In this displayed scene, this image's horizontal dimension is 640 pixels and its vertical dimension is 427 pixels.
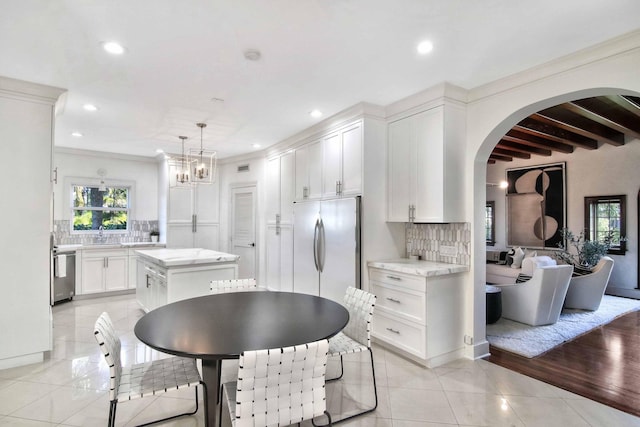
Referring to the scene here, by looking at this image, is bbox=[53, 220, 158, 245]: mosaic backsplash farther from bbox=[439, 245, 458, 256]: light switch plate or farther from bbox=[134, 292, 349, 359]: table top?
bbox=[439, 245, 458, 256]: light switch plate

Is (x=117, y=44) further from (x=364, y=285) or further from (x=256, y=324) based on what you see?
(x=364, y=285)

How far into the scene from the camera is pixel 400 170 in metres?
3.58

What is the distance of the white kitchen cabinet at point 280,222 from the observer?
Answer: 493 centimetres

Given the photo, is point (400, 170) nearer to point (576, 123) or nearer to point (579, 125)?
point (576, 123)

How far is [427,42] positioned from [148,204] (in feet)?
20.3

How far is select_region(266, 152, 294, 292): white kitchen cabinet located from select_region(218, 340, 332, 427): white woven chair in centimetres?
→ 319

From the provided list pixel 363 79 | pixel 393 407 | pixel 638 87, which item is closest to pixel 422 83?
pixel 363 79

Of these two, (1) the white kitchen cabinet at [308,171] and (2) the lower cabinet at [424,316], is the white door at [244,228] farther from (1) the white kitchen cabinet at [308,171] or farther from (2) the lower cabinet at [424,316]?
(2) the lower cabinet at [424,316]

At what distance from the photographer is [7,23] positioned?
7.04ft

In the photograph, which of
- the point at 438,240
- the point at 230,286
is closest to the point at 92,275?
the point at 230,286

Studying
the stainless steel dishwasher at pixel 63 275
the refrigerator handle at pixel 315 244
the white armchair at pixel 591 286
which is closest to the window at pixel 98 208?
the stainless steel dishwasher at pixel 63 275

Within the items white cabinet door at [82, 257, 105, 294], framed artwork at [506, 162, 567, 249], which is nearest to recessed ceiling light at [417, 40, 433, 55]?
white cabinet door at [82, 257, 105, 294]

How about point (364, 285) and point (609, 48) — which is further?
point (364, 285)

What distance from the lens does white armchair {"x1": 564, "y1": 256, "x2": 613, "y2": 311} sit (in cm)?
484
